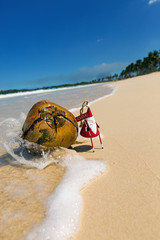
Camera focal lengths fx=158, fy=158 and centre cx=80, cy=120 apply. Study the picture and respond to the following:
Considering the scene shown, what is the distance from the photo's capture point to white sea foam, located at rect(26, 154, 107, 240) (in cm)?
119

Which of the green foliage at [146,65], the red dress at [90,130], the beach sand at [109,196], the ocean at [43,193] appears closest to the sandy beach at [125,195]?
the beach sand at [109,196]

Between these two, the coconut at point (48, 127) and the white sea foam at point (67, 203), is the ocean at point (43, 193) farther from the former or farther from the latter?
the coconut at point (48, 127)

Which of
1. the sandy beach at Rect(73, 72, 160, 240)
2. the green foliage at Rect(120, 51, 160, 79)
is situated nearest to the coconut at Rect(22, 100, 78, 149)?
the sandy beach at Rect(73, 72, 160, 240)

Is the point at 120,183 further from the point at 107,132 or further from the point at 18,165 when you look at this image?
the point at 107,132

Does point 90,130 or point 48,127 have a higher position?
point 48,127

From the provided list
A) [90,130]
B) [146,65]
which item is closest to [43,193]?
[90,130]

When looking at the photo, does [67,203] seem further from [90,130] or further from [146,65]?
[146,65]

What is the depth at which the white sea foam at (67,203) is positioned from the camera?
1.19m

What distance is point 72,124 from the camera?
2330 millimetres

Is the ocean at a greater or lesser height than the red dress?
lesser

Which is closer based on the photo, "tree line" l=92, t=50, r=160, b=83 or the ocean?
the ocean

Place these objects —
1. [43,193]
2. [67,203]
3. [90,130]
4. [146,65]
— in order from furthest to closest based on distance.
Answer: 1. [146,65]
2. [90,130]
3. [43,193]
4. [67,203]

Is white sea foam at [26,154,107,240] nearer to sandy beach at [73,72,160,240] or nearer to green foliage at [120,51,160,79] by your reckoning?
sandy beach at [73,72,160,240]

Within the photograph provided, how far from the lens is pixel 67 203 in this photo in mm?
1457
